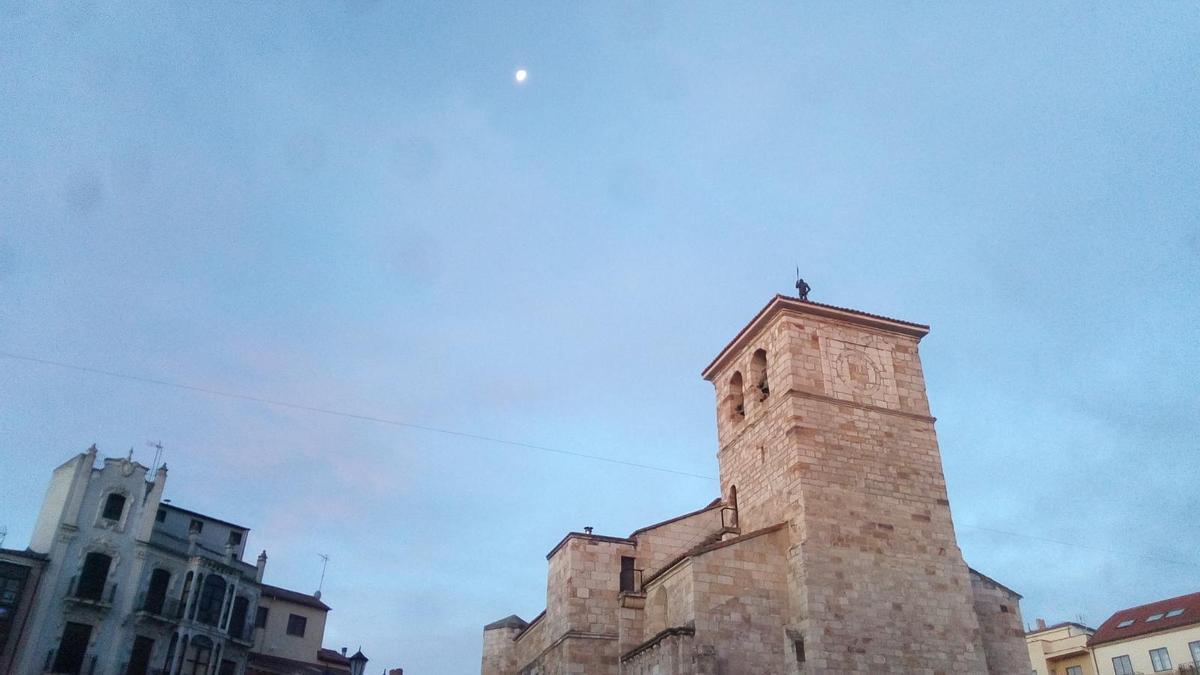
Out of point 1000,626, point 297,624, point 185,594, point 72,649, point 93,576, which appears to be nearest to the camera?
point 1000,626

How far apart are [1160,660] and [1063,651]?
5539mm

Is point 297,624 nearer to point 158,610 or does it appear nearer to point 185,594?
point 185,594

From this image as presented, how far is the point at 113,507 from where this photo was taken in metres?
31.9

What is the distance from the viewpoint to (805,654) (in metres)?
19.5

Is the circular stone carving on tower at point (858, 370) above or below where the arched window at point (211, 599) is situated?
above

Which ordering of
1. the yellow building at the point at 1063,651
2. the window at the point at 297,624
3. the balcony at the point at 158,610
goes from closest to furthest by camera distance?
the balcony at the point at 158,610 < the window at the point at 297,624 < the yellow building at the point at 1063,651

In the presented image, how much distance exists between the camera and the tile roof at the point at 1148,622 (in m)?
35.7

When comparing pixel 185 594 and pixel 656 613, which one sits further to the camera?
pixel 185 594

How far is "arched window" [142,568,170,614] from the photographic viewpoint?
31.5 meters

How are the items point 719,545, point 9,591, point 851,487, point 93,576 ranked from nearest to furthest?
point 719,545
point 851,487
point 9,591
point 93,576

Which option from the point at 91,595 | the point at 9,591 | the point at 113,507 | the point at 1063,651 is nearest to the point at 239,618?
the point at 91,595

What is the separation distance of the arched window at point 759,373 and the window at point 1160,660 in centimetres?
2433

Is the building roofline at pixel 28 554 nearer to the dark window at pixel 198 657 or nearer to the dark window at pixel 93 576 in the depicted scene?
the dark window at pixel 93 576

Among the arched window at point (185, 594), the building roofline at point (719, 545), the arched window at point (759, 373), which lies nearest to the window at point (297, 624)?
the arched window at point (185, 594)
